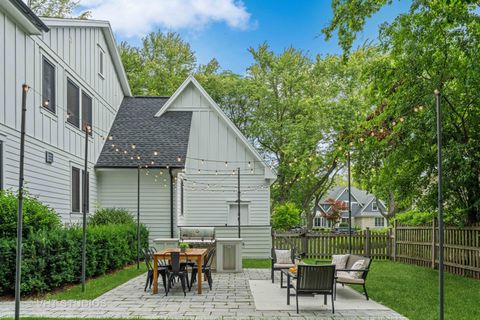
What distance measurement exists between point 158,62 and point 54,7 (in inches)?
308

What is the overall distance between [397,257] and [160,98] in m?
12.2

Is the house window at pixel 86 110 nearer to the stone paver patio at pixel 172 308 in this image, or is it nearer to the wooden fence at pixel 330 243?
the stone paver patio at pixel 172 308

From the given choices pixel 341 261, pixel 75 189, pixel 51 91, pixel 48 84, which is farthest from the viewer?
pixel 75 189

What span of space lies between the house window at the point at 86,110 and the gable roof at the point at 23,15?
437 cm

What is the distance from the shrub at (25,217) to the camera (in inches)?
354

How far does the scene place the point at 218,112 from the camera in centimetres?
2055

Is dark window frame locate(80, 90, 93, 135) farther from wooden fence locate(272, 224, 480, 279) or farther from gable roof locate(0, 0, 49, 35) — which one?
wooden fence locate(272, 224, 480, 279)

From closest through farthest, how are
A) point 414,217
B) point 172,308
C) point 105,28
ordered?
point 172,308, point 105,28, point 414,217

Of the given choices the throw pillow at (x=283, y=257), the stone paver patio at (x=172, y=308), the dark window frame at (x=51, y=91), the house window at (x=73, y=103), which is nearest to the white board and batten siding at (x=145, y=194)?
the house window at (x=73, y=103)

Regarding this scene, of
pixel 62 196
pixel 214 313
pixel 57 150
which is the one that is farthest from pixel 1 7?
pixel 214 313

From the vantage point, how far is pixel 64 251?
10.1 meters

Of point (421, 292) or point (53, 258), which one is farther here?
point (421, 292)

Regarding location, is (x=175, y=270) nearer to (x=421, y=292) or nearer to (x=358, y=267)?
(x=358, y=267)

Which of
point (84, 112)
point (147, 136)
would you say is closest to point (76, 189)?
point (84, 112)
